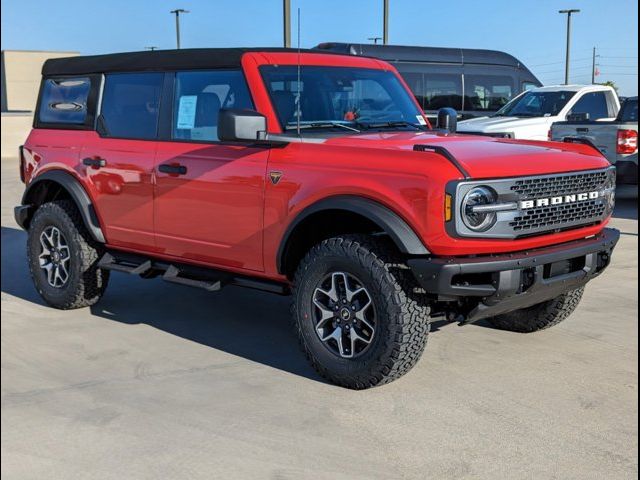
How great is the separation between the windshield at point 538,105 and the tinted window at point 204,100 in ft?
33.1

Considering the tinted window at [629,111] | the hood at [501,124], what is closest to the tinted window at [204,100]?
the hood at [501,124]

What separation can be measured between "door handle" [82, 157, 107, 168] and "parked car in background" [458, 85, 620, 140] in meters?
8.49

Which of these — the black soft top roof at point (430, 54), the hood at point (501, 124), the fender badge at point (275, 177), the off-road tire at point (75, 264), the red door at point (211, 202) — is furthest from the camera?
the black soft top roof at point (430, 54)

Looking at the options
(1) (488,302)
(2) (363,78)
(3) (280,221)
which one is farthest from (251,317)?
(1) (488,302)

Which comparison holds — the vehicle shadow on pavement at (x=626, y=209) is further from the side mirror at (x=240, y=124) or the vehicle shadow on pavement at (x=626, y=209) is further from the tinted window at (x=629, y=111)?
the side mirror at (x=240, y=124)

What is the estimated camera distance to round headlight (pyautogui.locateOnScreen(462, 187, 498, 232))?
3996mm

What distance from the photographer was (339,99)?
527cm

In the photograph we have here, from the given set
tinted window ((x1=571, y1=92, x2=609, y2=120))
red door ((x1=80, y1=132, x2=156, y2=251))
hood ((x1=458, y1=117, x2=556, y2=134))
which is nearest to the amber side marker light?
red door ((x1=80, y1=132, x2=156, y2=251))

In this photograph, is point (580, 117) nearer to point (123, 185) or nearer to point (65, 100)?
point (65, 100)

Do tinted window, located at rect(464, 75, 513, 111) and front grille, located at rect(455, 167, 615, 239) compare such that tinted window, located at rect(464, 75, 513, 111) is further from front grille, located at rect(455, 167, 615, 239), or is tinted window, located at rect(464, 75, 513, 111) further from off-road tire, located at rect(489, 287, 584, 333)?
front grille, located at rect(455, 167, 615, 239)

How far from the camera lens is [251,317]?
598cm

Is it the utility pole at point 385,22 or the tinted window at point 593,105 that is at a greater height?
the utility pole at point 385,22

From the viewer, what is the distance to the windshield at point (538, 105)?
46.8 feet

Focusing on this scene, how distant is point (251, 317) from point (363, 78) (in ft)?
6.37
